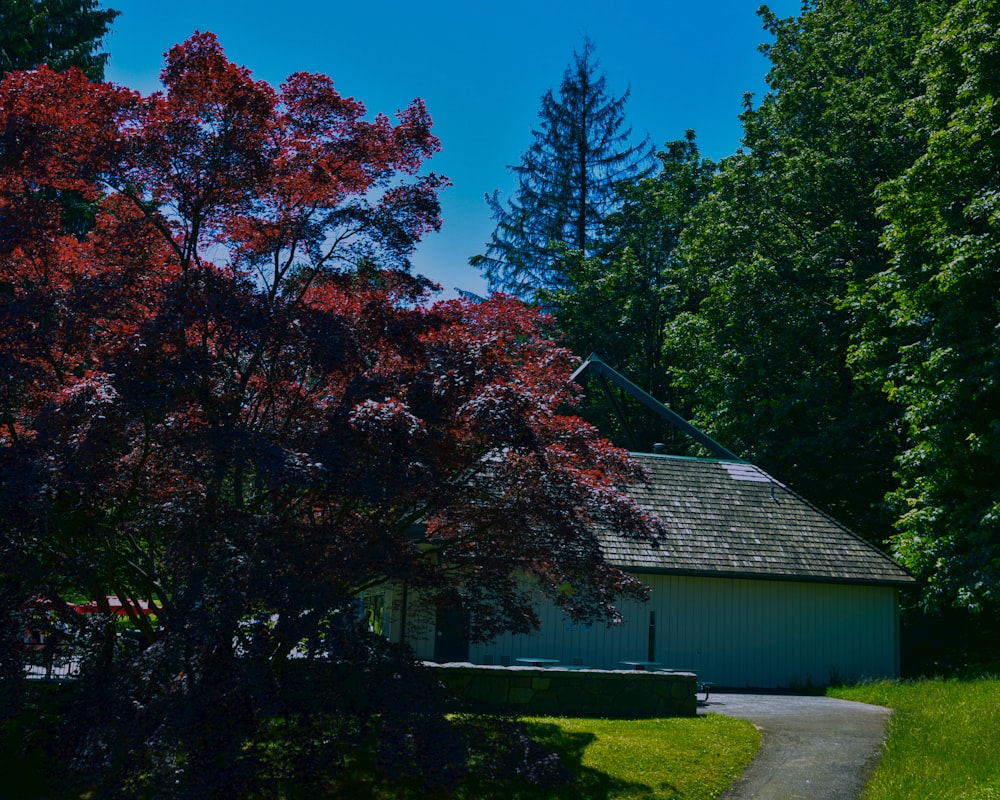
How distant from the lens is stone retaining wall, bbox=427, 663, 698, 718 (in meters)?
13.0

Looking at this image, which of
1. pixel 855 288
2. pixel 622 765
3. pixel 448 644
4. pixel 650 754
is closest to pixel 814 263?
pixel 855 288

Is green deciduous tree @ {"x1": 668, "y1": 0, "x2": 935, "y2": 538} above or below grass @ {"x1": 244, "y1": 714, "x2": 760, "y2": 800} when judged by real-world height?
above

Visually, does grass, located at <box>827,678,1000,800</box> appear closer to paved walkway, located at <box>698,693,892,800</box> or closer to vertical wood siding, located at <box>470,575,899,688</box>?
paved walkway, located at <box>698,693,892,800</box>

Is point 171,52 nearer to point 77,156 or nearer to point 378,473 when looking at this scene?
point 77,156

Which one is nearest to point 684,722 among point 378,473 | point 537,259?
point 378,473

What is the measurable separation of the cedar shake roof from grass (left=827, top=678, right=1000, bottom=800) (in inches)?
155

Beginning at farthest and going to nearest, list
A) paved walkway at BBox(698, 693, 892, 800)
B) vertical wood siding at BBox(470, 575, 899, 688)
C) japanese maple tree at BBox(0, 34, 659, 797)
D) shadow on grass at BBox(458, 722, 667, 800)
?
vertical wood siding at BBox(470, 575, 899, 688) < paved walkway at BBox(698, 693, 892, 800) < shadow on grass at BBox(458, 722, 667, 800) < japanese maple tree at BBox(0, 34, 659, 797)

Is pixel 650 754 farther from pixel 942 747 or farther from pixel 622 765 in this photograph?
pixel 942 747

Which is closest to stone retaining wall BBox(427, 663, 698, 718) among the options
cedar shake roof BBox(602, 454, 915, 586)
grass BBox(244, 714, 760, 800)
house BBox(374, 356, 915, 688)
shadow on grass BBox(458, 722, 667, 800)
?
grass BBox(244, 714, 760, 800)

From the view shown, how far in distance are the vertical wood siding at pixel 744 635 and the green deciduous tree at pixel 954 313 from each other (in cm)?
155

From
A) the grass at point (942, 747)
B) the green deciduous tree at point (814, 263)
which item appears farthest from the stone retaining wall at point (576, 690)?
the green deciduous tree at point (814, 263)

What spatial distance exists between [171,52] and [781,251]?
2154cm

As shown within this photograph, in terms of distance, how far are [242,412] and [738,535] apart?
42.8ft

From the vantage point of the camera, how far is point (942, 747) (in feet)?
37.7
